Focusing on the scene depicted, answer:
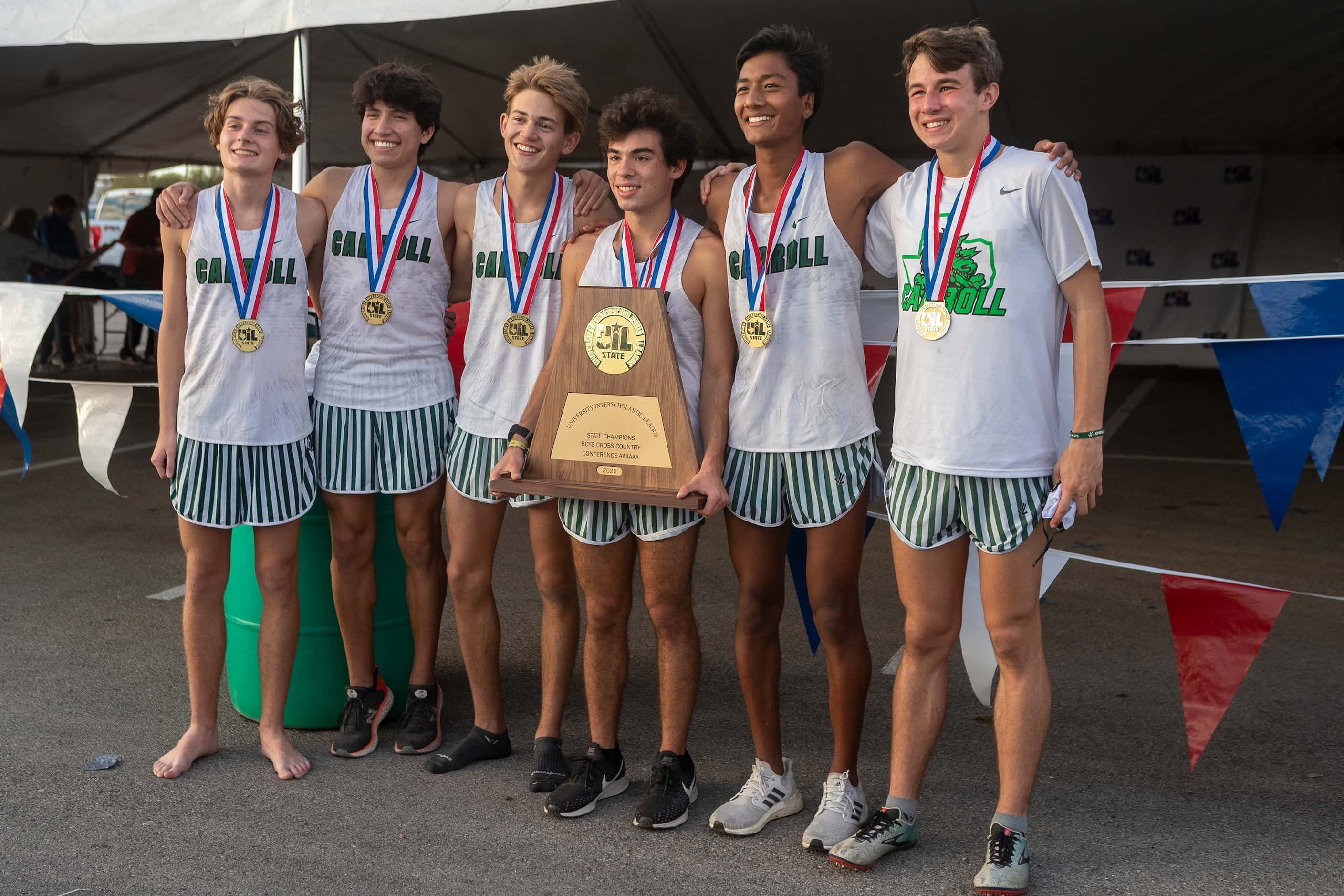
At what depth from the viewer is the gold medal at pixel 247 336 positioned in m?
3.22

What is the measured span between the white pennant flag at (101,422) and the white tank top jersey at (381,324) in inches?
46.9

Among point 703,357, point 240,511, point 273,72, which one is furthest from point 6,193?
point 703,357

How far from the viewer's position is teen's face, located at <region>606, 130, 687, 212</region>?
2891 millimetres

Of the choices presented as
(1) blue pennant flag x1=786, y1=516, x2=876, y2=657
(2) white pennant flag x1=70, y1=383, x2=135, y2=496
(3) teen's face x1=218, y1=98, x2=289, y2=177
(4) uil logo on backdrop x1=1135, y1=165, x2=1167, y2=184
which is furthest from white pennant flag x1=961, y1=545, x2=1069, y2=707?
(4) uil logo on backdrop x1=1135, y1=165, x2=1167, y2=184

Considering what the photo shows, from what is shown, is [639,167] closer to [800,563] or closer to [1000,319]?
[1000,319]

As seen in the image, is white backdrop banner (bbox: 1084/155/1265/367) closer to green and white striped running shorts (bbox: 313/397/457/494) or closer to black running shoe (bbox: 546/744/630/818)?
green and white striped running shorts (bbox: 313/397/457/494)

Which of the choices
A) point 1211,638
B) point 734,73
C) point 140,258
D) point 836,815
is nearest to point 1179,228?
point 734,73

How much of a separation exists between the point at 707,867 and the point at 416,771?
98 centimetres

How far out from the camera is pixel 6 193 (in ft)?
44.1

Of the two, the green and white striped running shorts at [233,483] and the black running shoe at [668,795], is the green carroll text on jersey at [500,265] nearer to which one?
the green and white striped running shorts at [233,483]

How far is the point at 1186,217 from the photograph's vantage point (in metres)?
14.5

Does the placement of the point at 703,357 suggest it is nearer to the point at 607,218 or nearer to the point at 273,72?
the point at 607,218

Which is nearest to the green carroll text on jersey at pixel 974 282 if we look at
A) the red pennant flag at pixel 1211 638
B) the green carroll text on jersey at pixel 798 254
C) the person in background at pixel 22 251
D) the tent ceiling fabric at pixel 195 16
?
the green carroll text on jersey at pixel 798 254

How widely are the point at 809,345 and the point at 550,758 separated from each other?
1352 mm
